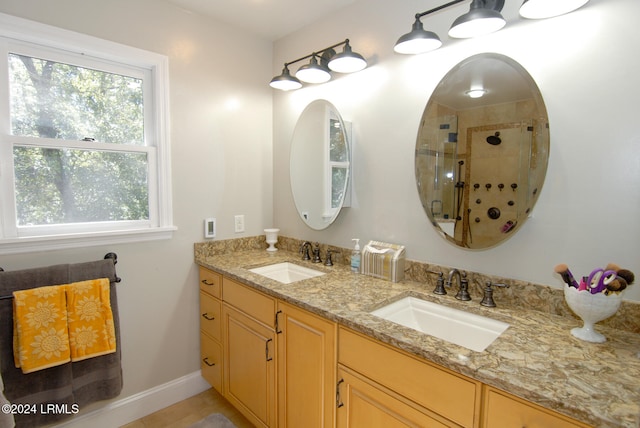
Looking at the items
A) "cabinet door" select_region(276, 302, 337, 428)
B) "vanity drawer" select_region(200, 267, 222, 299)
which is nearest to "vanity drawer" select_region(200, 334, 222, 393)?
"vanity drawer" select_region(200, 267, 222, 299)

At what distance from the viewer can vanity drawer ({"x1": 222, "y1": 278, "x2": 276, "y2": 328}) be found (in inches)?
64.4

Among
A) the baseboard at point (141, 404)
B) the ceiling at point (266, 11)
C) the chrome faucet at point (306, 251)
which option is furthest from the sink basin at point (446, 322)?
the ceiling at point (266, 11)

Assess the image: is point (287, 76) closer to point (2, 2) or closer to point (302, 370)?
point (2, 2)

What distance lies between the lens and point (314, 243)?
2248mm

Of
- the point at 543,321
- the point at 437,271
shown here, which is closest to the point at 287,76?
the point at 437,271

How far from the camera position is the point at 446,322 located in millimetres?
1417

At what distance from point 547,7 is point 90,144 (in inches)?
86.2

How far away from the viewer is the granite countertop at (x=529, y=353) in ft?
2.58

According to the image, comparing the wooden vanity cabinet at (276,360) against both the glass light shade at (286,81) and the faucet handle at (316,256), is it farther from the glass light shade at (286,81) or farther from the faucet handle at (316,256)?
the glass light shade at (286,81)

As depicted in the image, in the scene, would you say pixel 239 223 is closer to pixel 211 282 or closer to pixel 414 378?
pixel 211 282

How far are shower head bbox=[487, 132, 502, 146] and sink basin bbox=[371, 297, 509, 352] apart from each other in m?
0.73

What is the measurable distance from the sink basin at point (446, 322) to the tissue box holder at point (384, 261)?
0.64 feet

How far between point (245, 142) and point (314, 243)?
2.96ft

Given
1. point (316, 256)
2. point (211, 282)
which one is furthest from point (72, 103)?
point (316, 256)
